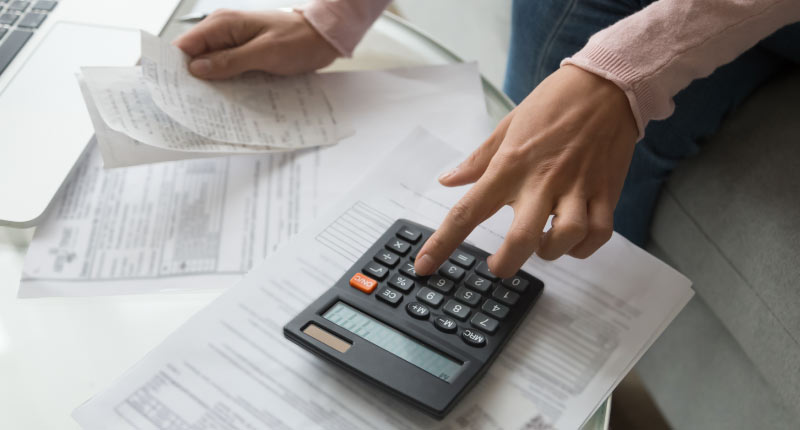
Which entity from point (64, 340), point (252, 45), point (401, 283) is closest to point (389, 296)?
point (401, 283)

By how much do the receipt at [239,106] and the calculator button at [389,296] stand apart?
21cm

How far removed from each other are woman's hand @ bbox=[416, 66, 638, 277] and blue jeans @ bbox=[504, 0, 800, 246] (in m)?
0.18

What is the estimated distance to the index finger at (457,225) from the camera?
461mm

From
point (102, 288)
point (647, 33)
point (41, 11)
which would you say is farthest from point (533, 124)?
point (41, 11)

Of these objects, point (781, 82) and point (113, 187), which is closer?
point (113, 187)

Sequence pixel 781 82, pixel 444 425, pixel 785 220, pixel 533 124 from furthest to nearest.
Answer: pixel 781 82 → pixel 785 220 → pixel 533 124 → pixel 444 425

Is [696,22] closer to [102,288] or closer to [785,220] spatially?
[785,220]

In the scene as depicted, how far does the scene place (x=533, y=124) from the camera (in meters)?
0.51

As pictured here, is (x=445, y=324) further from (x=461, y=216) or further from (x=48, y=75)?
(x=48, y=75)

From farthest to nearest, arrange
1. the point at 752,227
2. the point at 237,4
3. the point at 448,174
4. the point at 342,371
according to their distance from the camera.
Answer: the point at 237,4
the point at 752,227
the point at 448,174
the point at 342,371

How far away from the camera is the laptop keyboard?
681 millimetres

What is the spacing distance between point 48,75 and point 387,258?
0.43 m

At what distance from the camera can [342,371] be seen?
16.8 inches

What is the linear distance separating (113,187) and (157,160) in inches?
1.9
